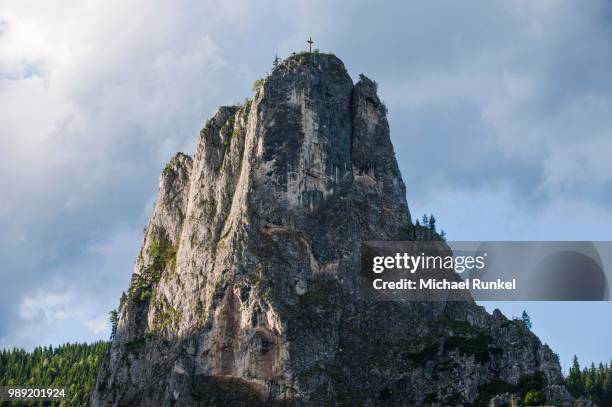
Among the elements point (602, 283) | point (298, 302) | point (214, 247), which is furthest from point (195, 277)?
point (602, 283)

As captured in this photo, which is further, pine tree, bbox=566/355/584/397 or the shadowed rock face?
pine tree, bbox=566/355/584/397

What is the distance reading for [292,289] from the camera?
518ft

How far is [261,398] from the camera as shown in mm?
148000

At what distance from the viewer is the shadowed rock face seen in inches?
5896

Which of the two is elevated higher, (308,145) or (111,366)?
(308,145)

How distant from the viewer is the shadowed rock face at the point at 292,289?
149750 mm

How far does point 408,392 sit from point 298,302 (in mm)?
22031

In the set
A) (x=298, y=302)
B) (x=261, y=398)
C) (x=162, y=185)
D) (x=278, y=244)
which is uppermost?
(x=162, y=185)

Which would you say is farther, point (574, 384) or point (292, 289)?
point (574, 384)

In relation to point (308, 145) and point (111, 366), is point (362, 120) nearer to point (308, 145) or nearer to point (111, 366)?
point (308, 145)

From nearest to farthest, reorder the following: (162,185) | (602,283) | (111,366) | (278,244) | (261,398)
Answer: (602,283)
(261,398)
(278,244)
(111,366)
(162,185)

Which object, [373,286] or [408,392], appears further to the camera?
[373,286]

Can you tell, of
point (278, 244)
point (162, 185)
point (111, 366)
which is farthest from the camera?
point (162, 185)

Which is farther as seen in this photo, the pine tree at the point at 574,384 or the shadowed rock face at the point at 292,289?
the pine tree at the point at 574,384
